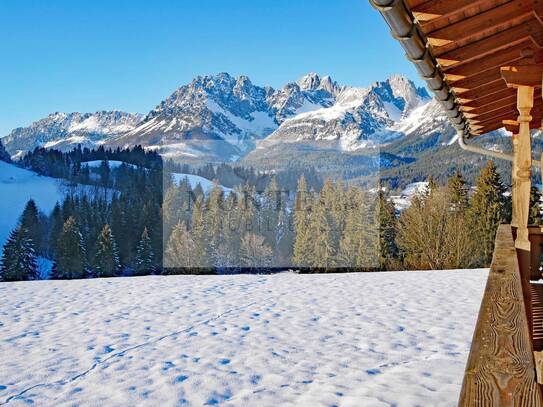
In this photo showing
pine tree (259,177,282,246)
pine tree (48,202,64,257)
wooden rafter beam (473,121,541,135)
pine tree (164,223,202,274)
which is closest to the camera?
wooden rafter beam (473,121,541,135)

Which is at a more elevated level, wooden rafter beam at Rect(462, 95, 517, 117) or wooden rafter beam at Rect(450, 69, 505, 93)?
wooden rafter beam at Rect(462, 95, 517, 117)

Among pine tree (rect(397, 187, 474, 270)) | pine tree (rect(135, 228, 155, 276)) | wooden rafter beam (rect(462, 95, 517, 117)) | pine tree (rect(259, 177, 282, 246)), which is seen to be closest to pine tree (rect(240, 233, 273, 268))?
pine tree (rect(259, 177, 282, 246))

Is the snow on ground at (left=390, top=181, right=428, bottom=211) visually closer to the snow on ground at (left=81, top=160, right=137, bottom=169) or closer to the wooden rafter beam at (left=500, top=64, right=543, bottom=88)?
the wooden rafter beam at (left=500, top=64, right=543, bottom=88)

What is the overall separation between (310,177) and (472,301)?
33732mm

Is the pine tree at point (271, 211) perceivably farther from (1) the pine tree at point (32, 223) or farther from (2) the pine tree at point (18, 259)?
(1) the pine tree at point (32, 223)

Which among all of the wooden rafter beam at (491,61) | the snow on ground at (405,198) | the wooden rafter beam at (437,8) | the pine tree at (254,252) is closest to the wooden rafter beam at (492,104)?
the wooden rafter beam at (491,61)

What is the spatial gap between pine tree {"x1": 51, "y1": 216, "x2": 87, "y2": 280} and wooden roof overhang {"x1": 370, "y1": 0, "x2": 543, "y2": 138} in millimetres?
35783

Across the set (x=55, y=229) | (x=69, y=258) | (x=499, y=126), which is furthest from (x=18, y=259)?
(x=499, y=126)

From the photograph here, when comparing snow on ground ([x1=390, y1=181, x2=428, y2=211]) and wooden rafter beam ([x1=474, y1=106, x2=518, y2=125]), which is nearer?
wooden rafter beam ([x1=474, y1=106, x2=518, y2=125])

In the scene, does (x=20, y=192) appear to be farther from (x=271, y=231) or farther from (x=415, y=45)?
(x=415, y=45)

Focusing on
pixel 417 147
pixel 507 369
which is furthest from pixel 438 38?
pixel 417 147

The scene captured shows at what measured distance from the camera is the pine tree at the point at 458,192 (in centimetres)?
2536

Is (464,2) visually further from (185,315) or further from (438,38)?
(185,315)

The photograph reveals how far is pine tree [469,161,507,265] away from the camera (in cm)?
2439
